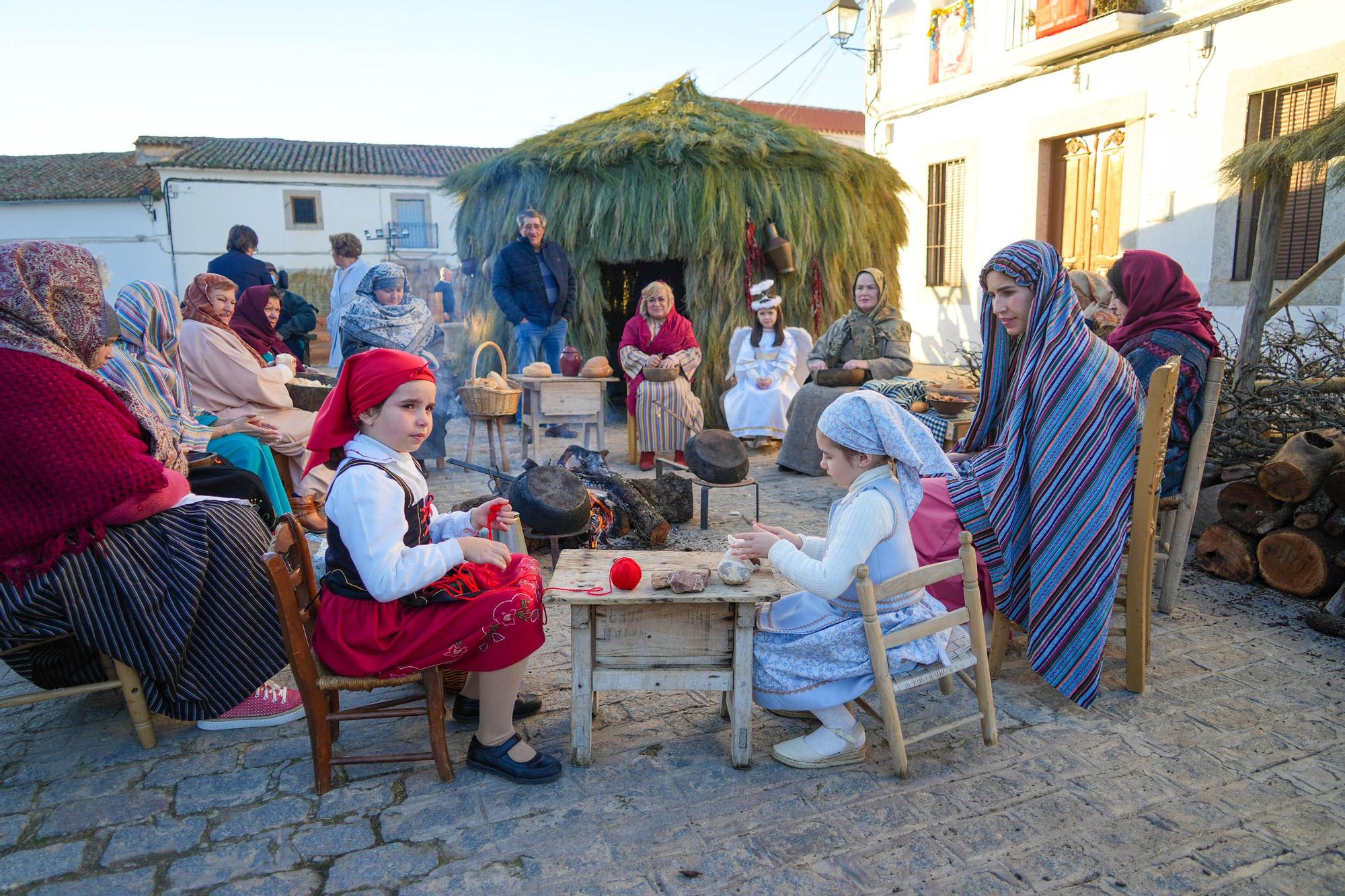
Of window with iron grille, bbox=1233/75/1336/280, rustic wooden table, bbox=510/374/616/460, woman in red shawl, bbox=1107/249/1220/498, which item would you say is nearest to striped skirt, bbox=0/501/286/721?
woman in red shawl, bbox=1107/249/1220/498

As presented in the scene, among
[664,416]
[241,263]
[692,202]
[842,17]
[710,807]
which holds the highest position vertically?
[842,17]

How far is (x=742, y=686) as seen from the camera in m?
2.74

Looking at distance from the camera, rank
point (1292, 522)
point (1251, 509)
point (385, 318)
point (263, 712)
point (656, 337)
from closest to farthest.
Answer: point (263, 712), point (1292, 522), point (1251, 509), point (385, 318), point (656, 337)

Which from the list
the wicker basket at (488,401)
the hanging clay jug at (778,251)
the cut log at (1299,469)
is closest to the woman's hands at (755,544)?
the cut log at (1299,469)

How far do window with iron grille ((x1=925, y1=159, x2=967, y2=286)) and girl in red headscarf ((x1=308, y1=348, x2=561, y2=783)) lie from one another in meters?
13.3

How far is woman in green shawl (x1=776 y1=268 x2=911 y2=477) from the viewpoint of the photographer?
7.48 m

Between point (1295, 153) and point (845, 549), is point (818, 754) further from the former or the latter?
point (1295, 153)

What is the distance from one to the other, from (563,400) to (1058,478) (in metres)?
4.77

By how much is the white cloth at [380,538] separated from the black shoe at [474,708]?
0.79 metres

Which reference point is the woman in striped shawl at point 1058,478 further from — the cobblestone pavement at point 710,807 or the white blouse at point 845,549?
the white blouse at point 845,549

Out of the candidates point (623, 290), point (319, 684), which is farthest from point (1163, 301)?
point (623, 290)

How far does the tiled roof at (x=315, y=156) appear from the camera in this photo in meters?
28.9

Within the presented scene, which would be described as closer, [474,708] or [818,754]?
[818,754]

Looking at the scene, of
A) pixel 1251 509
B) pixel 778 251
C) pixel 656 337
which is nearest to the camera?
pixel 1251 509
